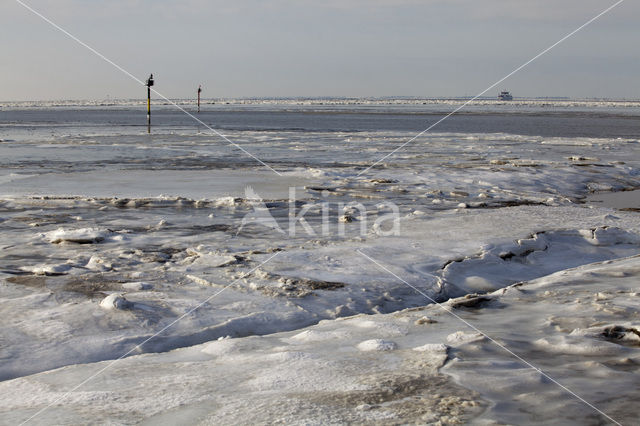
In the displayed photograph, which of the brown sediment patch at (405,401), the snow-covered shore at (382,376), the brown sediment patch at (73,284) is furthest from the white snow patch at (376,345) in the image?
the brown sediment patch at (73,284)

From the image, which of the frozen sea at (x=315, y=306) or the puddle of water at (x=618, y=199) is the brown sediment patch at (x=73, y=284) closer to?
the frozen sea at (x=315, y=306)

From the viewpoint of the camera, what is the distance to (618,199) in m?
12.3

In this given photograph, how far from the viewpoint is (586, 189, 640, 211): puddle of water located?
1143 cm

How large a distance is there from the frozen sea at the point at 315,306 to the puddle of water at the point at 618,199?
6.1 inches

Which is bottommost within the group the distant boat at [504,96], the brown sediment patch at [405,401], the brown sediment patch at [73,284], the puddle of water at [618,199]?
the brown sediment patch at [73,284]

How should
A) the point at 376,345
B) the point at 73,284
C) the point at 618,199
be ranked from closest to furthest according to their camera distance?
the point at 376,345 < the point at 73,284 < the point at 618,199

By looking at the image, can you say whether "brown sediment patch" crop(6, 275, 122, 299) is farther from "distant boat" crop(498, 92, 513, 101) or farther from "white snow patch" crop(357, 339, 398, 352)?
"distant boat" crop(498, 92, 513, 101)

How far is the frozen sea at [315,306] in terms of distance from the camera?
349 centimetres

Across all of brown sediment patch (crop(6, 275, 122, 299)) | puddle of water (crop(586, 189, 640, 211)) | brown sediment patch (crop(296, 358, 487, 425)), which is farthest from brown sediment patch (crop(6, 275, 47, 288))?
puddle of water (crop(586, 189, 640, 211))

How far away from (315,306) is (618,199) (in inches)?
355

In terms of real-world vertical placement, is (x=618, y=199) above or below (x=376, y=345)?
above

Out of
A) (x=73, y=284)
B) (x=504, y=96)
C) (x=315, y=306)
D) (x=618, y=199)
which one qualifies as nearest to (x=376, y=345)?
(x=315, y=306)

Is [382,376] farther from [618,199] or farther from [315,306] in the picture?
[618,199]

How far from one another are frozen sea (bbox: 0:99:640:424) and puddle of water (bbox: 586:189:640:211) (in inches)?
6.1
